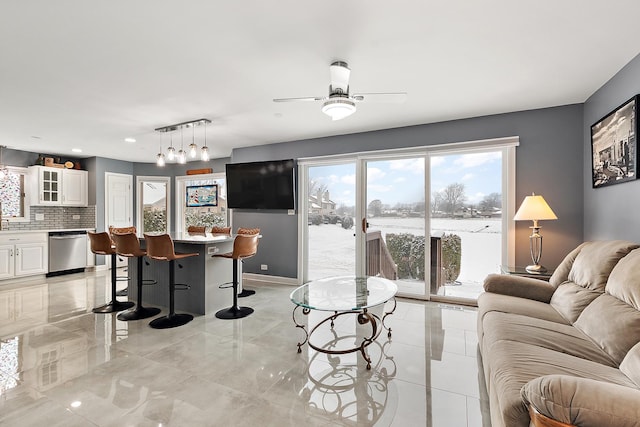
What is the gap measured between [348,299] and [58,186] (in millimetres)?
6815

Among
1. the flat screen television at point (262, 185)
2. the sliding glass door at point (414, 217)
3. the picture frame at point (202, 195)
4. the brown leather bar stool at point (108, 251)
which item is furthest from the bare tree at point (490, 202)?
the picture frame at point (202, 195)

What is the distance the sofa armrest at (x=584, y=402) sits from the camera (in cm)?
100

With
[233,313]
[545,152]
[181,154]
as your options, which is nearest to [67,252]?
[181,154]

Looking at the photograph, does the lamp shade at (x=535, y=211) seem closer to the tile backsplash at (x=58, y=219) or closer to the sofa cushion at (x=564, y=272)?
the sofa cushion at (x=564, y=272)

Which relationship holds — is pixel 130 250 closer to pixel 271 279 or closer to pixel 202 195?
pixel 271 279

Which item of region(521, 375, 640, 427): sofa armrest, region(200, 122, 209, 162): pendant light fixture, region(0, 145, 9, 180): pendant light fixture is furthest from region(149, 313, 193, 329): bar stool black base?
region(0, 145, 9, 180): pendant light fixture

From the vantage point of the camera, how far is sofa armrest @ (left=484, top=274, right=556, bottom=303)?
2656 mm

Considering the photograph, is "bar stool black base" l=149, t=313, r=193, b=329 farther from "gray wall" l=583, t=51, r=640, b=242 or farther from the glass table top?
"gray wall" l=583, t=51, r=640, b=242

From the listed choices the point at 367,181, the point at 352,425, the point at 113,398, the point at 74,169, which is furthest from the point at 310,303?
the point at 74,169

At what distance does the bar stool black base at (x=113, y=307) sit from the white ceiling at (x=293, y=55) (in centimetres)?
245

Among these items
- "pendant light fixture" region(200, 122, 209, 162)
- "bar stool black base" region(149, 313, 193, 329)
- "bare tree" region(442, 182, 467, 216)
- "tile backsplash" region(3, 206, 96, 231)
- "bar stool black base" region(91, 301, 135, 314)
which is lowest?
"bar stool black base" region(149, 313, 193, 329)

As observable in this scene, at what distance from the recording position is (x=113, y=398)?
2.06 meters

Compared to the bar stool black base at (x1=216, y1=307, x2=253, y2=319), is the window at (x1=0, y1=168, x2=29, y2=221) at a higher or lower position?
higher

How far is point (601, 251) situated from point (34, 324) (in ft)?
17.8
